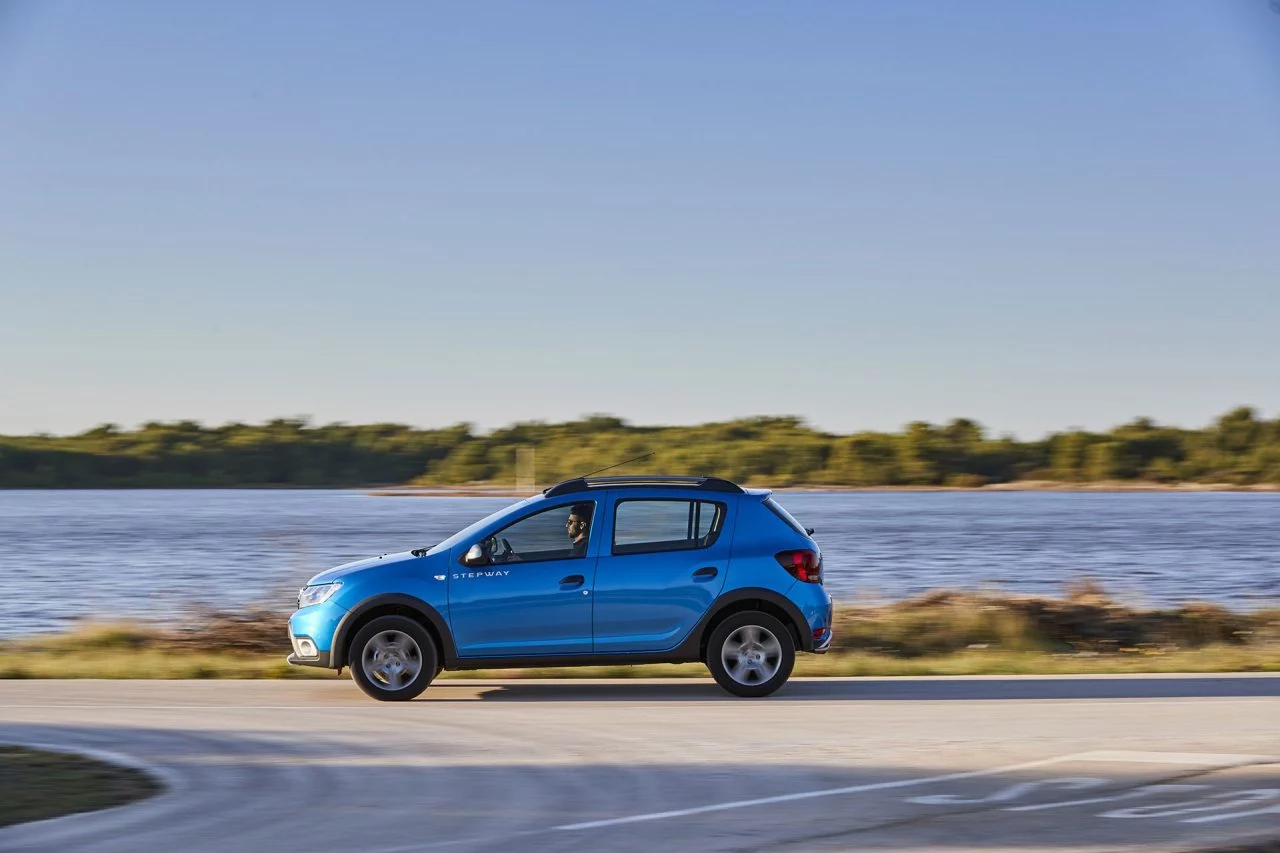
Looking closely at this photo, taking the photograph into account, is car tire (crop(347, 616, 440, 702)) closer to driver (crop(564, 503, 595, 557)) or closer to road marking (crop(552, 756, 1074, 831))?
driver (crop(564, 503, 595, 557))

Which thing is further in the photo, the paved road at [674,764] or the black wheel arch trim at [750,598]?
the black wheel arch trim at [750,598]

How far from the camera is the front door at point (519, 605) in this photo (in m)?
12.5

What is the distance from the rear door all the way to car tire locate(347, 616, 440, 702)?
1371 mm

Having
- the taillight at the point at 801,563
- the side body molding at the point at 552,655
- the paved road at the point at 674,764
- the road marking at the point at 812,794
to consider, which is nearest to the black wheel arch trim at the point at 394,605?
the side body molding at the point at 552,655

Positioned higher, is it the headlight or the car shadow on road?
the headlight

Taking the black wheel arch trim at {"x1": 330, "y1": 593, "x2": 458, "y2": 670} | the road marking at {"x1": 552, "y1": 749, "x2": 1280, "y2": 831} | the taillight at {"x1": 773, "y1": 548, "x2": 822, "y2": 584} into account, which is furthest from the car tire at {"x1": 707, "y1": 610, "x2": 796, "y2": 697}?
the road marking at {"x1": 552, "y1": 749, "x2": 1280, "y2": 831}

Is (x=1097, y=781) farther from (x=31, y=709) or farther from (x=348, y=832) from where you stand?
(x=31, y=709)

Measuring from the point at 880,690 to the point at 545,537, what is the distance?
3.23 meters

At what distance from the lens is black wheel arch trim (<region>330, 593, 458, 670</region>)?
40.8ft

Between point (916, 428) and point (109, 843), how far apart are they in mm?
123432

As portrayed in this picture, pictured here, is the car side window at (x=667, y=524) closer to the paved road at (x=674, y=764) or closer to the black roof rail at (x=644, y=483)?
the black roof rail at (x=644, y=483)

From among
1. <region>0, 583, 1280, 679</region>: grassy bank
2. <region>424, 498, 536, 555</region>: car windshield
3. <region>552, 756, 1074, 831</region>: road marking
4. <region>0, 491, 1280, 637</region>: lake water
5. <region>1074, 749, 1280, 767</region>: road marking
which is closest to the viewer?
<region>552, 756, 1074, 831</region>: road marking

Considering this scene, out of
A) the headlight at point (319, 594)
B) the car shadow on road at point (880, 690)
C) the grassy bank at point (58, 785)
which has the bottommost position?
the grassy bank at point (58, 785)

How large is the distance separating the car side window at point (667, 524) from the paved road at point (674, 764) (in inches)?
50.1
